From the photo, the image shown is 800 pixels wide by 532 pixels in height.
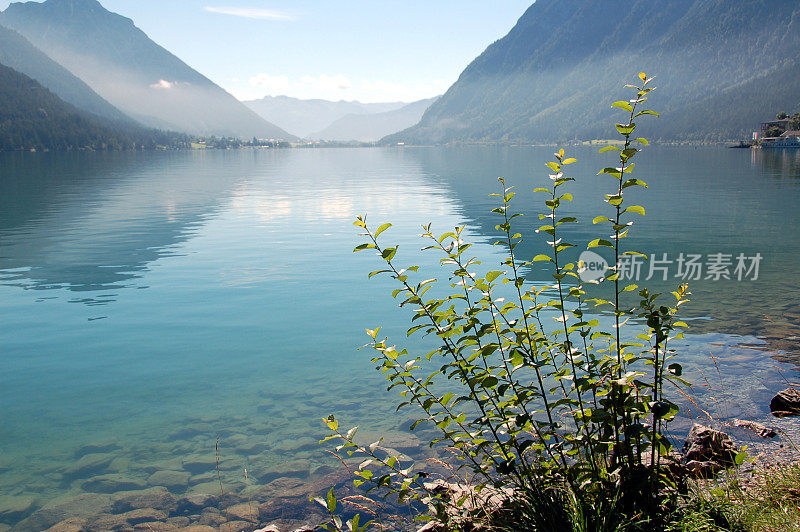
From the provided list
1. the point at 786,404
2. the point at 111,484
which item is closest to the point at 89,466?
the point at 111,484

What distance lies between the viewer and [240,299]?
2405 cm

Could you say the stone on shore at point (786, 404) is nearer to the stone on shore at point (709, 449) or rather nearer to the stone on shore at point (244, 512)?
the stone on shore at point (709, 449)

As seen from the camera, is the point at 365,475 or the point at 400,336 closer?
the point at 365,475

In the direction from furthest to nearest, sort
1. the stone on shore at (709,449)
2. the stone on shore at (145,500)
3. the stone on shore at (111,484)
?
the stone on shore at (111,484) → the stone on shore at (145,500) → the stone on shore at (709,449)

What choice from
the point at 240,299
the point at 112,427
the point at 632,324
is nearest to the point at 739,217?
the point at 632,324

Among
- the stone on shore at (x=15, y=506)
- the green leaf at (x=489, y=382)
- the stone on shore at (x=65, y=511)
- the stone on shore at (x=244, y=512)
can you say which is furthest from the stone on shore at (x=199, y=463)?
the green leaf at (x=489, y=382)

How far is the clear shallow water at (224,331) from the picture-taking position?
12.4 m

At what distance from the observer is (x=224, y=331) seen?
1988 centimetres

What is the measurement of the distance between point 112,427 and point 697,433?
12044 millimetres

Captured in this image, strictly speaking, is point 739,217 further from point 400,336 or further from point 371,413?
point 371,413

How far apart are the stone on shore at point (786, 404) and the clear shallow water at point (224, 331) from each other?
18.5 inches

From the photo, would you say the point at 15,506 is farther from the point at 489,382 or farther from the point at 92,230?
the point at 92,230

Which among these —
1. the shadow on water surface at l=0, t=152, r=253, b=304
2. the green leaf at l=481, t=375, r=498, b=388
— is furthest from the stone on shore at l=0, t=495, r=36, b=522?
the shadow on water surface at l=0, t=152, r=253, b=304

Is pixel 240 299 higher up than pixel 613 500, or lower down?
lower down
